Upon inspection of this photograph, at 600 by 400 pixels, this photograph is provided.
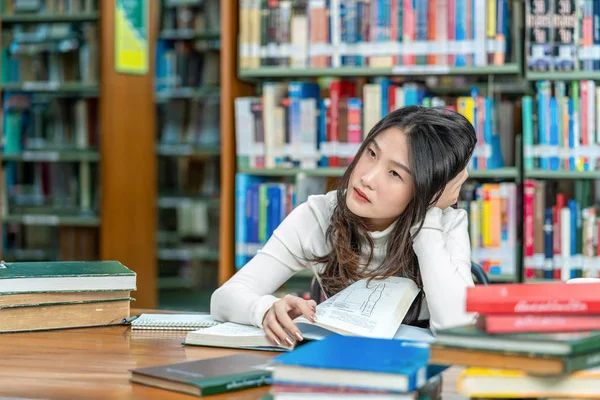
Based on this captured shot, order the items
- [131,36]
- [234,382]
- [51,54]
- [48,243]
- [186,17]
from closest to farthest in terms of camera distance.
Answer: [234,382] < [131,36] < [51,54] < [48,243] < [186,17]

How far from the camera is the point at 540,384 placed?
93 centimetres

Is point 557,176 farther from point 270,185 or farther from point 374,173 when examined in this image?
point 374,173

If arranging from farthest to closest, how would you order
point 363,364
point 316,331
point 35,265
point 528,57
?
point 528,57 < point 35,265 < point 316,331 < point 363,364

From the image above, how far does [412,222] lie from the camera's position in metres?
1.70

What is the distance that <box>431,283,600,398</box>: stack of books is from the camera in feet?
2.98

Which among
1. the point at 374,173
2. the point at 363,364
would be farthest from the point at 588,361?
the point at 374,173

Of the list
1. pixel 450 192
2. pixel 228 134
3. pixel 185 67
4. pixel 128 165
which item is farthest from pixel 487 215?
pixel 185 67

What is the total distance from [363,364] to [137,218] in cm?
370

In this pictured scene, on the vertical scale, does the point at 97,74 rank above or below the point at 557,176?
above

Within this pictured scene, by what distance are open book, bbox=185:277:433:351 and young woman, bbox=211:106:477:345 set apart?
3.4 inches

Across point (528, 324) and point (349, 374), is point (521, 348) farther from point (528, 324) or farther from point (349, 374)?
point (349, 374)

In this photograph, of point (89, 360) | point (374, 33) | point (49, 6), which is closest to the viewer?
point (89, 360)

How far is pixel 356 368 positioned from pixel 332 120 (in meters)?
2.39

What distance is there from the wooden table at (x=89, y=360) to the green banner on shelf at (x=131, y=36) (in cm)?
297
